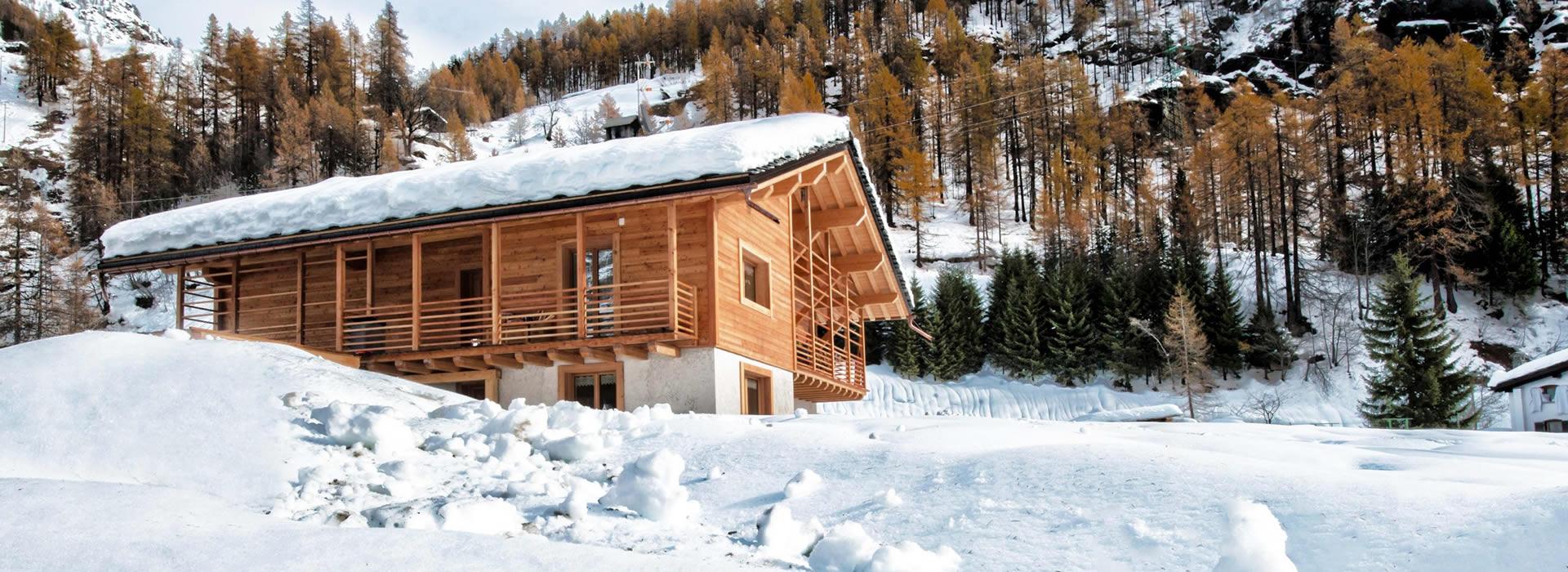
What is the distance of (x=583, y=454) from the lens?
8.01m

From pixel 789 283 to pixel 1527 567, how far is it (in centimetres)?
1432

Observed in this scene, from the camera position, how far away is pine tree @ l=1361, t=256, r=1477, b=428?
2888 centimetres

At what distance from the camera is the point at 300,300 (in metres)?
17.0

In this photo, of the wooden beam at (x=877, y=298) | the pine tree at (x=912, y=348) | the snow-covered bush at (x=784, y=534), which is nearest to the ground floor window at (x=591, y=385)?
the snow-covered bush at (x=784, y=534)

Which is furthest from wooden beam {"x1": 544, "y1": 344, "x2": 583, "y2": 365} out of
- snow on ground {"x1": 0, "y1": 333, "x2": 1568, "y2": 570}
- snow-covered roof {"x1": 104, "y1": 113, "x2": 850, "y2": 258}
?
snow on ground {"x1": 0, "y1": 333, "x2": 1568, "y2": 570}

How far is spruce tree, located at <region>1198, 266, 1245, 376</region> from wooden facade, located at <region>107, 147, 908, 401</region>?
2454 cm

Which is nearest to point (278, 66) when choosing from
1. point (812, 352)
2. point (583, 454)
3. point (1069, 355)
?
point (1069, 355)

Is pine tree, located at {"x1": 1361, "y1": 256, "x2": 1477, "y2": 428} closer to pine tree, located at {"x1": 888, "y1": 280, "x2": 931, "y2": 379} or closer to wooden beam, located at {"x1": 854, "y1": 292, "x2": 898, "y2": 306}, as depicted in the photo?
wooden beam, located at {"x1": 854, "y1": 292, "x2": 898, "y2": 306}

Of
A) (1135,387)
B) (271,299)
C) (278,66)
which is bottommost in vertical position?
(1135,387)

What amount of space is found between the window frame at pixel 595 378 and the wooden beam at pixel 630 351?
483 mm

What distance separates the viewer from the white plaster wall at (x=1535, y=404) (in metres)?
25.3

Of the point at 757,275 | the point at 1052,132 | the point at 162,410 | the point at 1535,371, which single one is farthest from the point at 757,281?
the point at 1052,132

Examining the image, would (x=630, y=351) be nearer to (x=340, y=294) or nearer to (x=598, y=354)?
(x=598, y=354)

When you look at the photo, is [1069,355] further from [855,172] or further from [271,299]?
[271,299]
